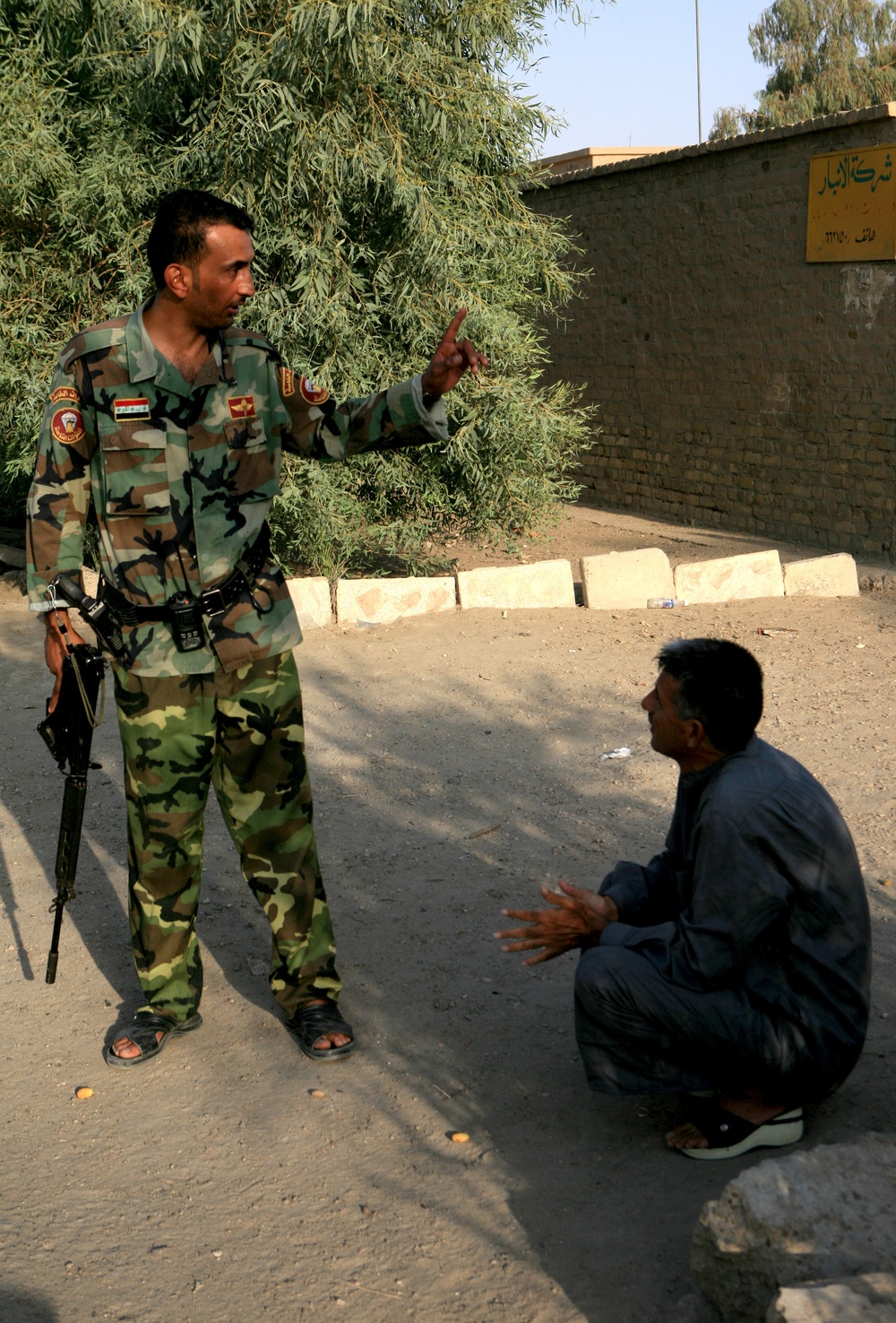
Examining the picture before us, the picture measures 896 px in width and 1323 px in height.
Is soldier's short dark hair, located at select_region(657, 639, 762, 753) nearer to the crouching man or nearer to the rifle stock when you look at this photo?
the crouching man

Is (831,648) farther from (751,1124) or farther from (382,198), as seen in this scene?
(751,1124)

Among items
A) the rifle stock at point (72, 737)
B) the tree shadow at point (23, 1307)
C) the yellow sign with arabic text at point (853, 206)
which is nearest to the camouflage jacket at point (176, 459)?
the rifle stock at point (72, 737)

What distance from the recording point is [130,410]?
110 inches

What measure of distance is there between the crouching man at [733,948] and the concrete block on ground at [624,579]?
4892 mm

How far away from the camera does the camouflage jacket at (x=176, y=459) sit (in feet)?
9.18

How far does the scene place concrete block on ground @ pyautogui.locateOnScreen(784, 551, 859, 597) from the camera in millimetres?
7793

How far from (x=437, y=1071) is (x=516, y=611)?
4.71 metres

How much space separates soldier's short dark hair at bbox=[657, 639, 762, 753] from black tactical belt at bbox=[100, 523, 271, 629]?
102cm

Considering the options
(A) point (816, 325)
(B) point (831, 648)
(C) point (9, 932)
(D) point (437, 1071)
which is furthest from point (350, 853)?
(A) point (816, 325)

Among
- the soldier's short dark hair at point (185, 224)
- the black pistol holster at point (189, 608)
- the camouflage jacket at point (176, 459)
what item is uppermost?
the soldier's short dark hair at point (185, 224)

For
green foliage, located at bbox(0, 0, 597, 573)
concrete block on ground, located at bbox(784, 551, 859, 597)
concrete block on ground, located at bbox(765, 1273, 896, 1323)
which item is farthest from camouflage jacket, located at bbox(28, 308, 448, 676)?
concrete block on ground, located at bbox(784, 551, 859, 597)

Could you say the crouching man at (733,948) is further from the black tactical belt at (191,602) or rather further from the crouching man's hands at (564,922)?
the black tactical belt at (191,602)

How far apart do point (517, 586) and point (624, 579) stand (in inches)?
25.1

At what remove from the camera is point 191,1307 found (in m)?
2.26
